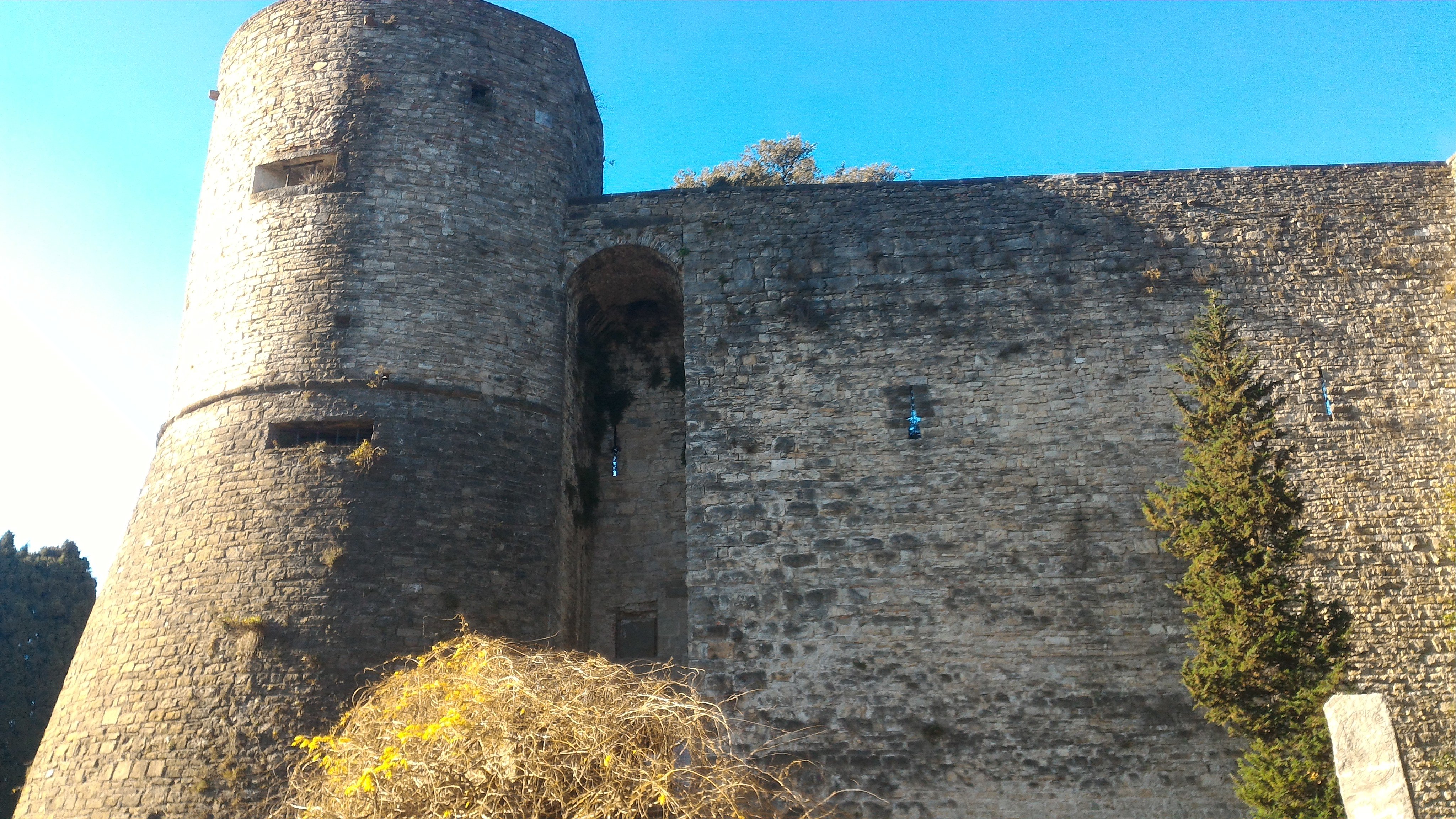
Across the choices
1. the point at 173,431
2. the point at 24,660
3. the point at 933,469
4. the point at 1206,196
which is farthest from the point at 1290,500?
the point at 24,660

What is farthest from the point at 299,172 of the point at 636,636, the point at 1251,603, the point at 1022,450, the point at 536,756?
the point at 1251,603

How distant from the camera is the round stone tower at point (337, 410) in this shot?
345 inches

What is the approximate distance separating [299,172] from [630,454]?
4.58 m

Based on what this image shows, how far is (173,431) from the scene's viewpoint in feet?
34.4

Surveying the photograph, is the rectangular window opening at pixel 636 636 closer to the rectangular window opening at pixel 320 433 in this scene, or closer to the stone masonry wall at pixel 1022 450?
the stone masonry wall at pixel 1022 450

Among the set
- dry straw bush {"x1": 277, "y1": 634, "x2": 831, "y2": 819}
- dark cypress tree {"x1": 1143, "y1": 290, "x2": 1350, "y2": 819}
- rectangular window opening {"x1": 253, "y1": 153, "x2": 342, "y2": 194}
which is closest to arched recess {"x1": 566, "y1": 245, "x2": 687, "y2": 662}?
rectangular window opening {"x1": 253, "y1": 153, "x2": 342, "y2": 194}

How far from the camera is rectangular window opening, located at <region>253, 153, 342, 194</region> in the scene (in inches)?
430

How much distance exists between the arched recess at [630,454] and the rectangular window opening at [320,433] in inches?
80.6

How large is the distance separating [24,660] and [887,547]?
578 inches

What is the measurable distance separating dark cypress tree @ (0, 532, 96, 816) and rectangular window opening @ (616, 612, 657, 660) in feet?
32.1

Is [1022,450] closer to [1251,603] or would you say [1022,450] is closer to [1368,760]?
[1251,603]

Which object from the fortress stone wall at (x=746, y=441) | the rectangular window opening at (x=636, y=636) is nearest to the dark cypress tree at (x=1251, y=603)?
the fortress stone wall at (x=746, y=441)

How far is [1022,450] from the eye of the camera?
9.95 m

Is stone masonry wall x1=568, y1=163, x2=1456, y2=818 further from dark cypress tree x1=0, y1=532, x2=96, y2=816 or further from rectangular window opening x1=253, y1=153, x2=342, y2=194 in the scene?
dark cypress tree x1=0, y1=532, x2=96, y2=816
